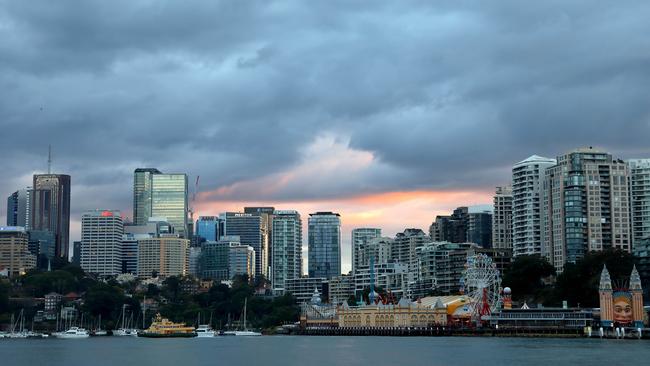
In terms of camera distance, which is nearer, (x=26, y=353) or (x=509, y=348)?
(x=509, y=348)

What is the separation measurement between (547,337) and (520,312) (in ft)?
32.7

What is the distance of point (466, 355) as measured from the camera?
137875 millimetres

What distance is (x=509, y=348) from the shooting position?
150 meters

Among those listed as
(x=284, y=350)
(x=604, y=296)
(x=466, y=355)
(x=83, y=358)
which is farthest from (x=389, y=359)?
(x=604, y=296)

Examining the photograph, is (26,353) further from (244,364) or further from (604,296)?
(604,296)

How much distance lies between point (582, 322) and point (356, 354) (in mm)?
55823

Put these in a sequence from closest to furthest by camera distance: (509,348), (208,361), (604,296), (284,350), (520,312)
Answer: (208,361), (509,348), (284,350), (604,296), (520,312)

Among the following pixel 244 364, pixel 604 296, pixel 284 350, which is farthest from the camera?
pixel 604 296

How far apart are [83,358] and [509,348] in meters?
59.7

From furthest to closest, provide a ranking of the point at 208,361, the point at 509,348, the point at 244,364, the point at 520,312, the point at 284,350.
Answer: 1. the point at 520,312
2. the point at 284,350
3. the point at 509,348
4. the point at 208,361
5. the point at 244,364

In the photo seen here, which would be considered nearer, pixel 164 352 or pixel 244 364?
pixel 244 364

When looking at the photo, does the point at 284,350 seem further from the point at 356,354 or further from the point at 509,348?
the point at 509,348

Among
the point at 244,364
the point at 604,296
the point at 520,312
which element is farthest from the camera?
the point at 520,312

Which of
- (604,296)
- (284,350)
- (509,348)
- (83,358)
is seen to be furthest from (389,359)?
(604,296)
